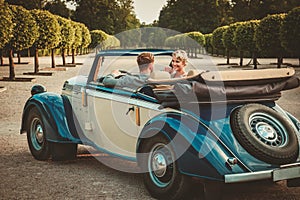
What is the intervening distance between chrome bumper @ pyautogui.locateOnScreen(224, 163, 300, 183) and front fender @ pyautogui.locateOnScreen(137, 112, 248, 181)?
0.27 feet

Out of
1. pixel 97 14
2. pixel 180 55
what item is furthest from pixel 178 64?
pixel 97 14

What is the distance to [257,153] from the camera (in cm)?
485

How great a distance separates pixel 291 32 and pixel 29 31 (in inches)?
534

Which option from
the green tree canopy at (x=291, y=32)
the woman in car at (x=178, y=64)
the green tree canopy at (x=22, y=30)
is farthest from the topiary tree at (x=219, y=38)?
the woman in car at (x=178, y=64)

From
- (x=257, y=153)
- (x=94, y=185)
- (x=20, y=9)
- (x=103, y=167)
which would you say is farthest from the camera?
(x=20, y=9)

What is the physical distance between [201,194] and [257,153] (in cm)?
89

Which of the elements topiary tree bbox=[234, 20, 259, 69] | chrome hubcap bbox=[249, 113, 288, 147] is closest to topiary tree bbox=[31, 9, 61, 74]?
topiary tree bbox=[234, 20, 259, 69]

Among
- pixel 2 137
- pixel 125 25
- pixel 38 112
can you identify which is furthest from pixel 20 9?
pixel 125 25

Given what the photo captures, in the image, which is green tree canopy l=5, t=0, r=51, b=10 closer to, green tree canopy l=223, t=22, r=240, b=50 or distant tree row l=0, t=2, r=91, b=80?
green tree canopy l=223, t=22, r=240, b=50

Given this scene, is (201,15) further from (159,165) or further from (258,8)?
(159,165)

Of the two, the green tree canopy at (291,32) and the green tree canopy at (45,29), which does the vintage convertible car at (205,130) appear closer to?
the green tree canopy at (45,29)

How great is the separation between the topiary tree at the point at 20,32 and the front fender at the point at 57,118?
53.4ft

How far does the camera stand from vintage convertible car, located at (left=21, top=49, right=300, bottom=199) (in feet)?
15.9

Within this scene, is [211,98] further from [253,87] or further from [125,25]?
[125,25]
